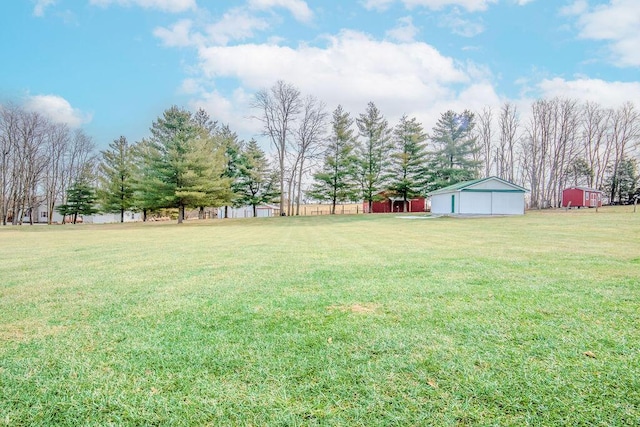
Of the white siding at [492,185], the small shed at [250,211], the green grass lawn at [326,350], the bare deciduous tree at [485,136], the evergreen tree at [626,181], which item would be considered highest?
the bare deciduous tree at [485,136]

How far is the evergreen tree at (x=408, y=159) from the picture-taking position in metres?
37.8

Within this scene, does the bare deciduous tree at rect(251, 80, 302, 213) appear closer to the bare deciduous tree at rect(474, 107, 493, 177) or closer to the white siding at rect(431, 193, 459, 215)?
the white siding at rect(431, 193, 459, 215)

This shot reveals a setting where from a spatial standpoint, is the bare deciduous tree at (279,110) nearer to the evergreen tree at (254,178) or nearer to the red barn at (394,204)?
the evergreen tree at (254,178)

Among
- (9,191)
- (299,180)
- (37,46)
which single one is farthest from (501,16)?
(9,191)

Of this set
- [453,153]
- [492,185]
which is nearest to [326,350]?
[492,185]

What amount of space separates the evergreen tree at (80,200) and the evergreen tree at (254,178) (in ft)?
58.9

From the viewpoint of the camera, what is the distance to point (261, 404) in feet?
5.61

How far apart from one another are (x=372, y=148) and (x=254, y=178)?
46.6ft

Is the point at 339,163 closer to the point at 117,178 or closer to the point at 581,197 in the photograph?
the point at 117,178

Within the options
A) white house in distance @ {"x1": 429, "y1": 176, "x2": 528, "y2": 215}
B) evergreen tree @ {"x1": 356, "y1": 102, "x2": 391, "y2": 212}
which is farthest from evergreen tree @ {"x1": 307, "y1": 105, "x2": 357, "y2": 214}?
white house in distance @ {"x1": 429, "y1": 176, "x2": 528, "y2": 215}

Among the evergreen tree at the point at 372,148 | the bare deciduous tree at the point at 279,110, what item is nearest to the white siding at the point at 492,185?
the evergreen tree at the point at 372,148

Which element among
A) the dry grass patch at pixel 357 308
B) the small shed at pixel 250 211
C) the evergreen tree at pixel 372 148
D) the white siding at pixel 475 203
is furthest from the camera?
the small shed at pixel 250 211

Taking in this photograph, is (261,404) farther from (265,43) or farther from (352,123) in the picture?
(352,123)

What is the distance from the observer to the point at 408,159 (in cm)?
3800
